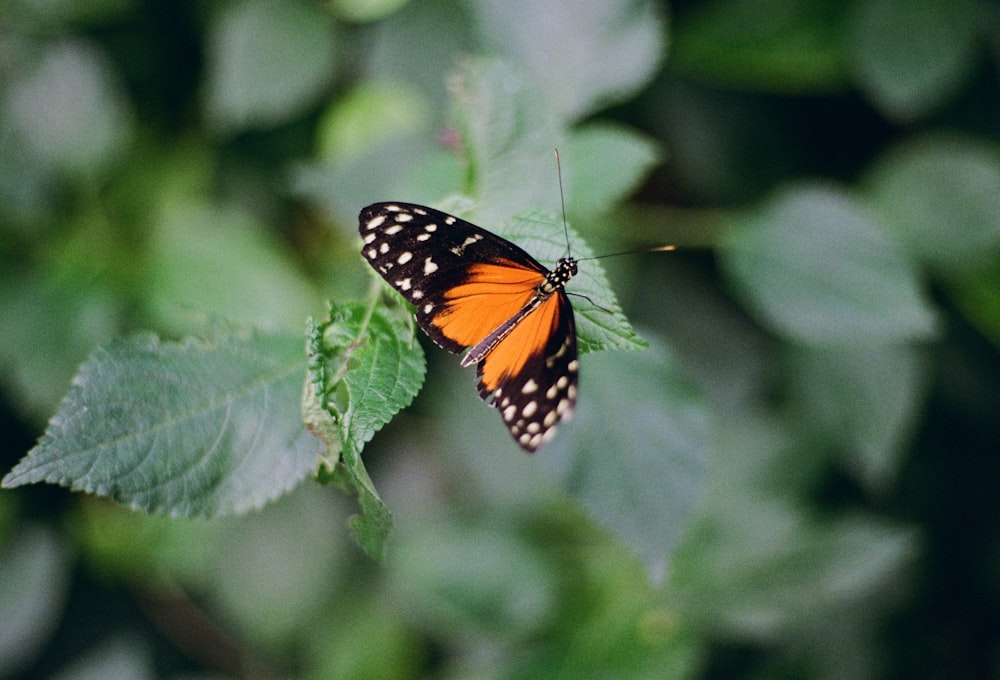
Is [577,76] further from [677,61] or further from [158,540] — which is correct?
[158,540]

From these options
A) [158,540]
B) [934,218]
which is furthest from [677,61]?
[158,540]

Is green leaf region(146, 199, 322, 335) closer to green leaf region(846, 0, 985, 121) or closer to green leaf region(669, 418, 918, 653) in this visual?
green leaf region(669, 418, 918, 653)

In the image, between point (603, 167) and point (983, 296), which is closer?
point (603, 167)

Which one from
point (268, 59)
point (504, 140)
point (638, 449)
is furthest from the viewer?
→ point (268, 59)

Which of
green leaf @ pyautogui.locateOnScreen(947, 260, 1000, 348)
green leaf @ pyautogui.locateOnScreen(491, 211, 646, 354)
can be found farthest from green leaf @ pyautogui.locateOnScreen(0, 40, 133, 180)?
green leaf @ pyautogui.locateOnScreen(947, 260, 1000, 348)

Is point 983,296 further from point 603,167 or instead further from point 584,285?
point 584,285

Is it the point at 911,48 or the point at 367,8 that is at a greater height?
the point at 367,8

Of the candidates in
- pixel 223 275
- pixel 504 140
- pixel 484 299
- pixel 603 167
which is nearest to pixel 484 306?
pixel 484 299
